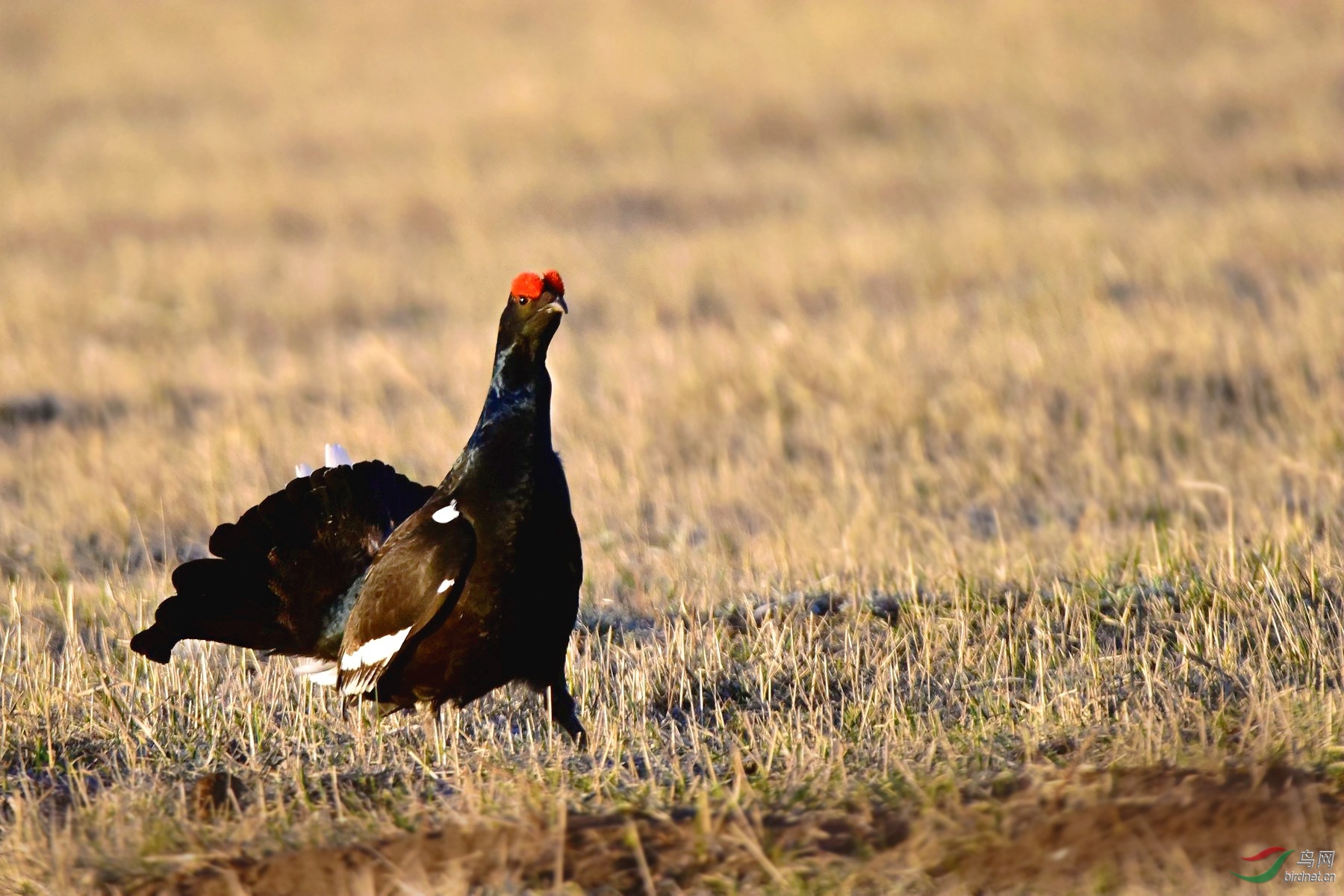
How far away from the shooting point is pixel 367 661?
495 cm

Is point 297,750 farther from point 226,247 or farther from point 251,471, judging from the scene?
point 226,247

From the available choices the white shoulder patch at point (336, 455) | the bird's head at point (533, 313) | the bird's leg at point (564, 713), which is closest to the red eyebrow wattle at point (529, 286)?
the bird's head at point (533, 313)

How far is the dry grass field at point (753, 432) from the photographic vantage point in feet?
13.3

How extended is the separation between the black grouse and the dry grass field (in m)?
0.22

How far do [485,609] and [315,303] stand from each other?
9.83 meters

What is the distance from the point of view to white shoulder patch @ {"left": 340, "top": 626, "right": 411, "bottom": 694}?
191 inches

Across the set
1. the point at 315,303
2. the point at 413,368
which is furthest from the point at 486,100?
the point at 413,368

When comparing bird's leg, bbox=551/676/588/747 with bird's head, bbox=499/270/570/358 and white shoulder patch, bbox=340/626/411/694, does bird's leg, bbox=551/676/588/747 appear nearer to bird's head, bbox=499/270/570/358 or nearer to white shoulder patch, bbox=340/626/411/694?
white shoulder patch, bbox=340/626/411/694

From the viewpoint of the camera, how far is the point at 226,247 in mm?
16438

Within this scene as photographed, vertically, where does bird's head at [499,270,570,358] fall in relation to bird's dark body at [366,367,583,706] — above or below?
above

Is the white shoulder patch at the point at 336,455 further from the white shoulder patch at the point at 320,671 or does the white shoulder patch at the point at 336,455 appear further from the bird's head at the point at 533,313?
the bird's head at the point at 533,313

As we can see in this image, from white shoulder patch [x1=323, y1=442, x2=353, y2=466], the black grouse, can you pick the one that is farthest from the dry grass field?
white shoulder patch [x1=323, y1=442, x2=353, y2=466]

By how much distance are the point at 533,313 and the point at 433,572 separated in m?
0.84

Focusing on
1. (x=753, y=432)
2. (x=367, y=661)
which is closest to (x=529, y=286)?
(x=367, y=661)
